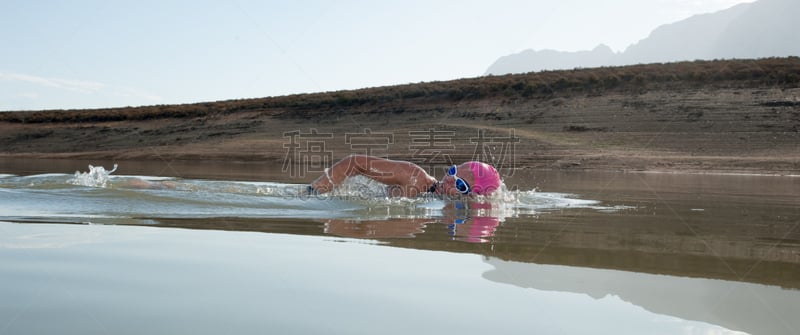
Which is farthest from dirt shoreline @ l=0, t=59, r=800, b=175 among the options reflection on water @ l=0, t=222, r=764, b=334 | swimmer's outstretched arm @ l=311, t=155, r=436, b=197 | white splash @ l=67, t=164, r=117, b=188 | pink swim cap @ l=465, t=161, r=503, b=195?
reflection on water @ l=0, t=222, r=764, b=334

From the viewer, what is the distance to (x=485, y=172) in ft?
30.9

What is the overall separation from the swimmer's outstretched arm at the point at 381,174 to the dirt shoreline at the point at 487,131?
16584mm

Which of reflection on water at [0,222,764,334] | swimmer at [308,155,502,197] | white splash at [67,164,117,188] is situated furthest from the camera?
white splash at [67,164,117,188]

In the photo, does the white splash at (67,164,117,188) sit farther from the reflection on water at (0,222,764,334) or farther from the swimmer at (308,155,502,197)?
the reflection on water at (0,222,764,334)

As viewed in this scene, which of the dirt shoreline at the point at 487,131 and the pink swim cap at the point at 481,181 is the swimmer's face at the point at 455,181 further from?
the dirt shoreline at the point at 487,131

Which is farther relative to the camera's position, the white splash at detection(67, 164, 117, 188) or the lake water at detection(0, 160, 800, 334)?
the white splash at detection(67, 164, 117, 188)

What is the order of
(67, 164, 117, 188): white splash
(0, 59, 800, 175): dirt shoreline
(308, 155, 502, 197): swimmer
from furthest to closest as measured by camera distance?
(0, 59, 800, 175): dirt shoreline
(67, 164, 117, 188): white splash
(308, 155, 502, 197): swimmer

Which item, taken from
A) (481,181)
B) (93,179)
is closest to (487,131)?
(481,181)

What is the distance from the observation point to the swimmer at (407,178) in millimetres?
9156

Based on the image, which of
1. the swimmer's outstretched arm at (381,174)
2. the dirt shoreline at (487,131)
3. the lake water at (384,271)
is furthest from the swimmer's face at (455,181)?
the dirt shoreline at (487,131)

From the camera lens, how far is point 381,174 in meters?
9.27

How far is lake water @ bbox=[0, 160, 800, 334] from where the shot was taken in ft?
8.96

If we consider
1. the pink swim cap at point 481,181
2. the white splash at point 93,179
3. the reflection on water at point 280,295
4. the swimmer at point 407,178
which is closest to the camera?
the reflection on water at point 280,295

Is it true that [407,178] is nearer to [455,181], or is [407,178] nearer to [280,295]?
[455,181]
